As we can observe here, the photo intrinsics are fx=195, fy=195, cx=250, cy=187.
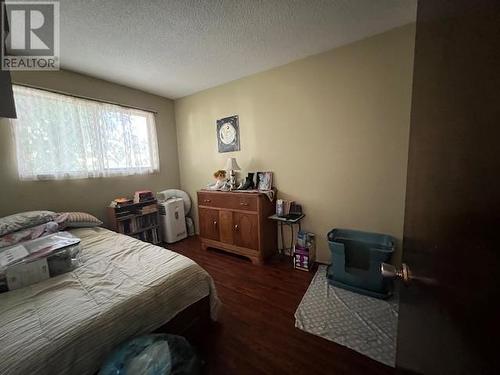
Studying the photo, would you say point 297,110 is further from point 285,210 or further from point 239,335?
point 239,335

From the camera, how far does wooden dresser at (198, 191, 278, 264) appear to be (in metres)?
2.37

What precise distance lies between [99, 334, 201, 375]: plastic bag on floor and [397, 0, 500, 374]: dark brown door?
0.90 meters

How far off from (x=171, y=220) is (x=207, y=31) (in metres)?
2.55

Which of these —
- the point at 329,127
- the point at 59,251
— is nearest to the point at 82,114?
the point at 59,251

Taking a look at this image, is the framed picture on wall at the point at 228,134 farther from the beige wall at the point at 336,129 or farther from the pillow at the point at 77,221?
the pillow at the point at 77,221

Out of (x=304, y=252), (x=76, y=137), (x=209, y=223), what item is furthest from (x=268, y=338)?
(x=76, y=137)

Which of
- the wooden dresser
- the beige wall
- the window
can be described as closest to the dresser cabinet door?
the wooden dresser

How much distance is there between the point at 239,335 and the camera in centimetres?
142

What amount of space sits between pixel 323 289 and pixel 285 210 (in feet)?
3.14

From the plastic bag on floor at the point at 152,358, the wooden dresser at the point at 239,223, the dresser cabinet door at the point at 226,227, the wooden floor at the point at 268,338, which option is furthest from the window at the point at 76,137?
the plastic bag on floor at the point at 152,358

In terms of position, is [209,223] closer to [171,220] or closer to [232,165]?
[171,220]

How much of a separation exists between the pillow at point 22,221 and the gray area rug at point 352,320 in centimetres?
250

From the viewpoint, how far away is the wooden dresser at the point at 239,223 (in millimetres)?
2373

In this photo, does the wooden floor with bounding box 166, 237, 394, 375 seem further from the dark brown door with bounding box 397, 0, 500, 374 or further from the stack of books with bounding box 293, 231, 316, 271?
the dark brown door with bounding box 397, 0, 500, 374
